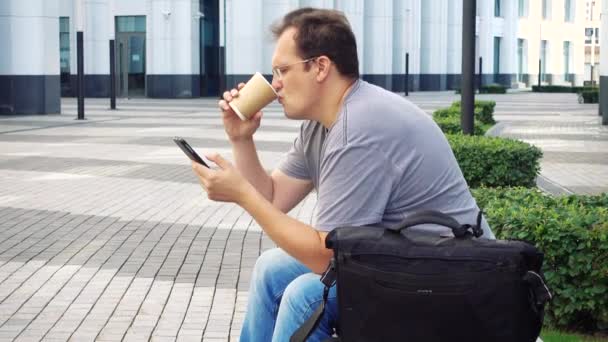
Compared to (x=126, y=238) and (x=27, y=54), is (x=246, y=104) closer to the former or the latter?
(x=126, y=238)

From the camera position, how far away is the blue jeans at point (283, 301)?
→ 129 inches

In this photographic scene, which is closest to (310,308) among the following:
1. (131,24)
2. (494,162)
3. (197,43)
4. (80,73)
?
(494,162)

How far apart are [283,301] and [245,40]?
40697 mm

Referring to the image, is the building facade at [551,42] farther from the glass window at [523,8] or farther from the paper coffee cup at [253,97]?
the paper coffee cup at [253,97]

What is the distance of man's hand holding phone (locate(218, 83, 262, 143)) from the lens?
363cm

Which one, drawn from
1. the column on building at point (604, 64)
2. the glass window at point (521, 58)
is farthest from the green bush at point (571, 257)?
the glass window at point (521, 58)

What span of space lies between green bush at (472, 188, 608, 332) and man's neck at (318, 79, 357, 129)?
72.1 inches

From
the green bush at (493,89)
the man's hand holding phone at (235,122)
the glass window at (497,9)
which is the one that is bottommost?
Result: the green bush at (493,89)

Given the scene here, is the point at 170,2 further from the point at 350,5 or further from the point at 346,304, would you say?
the point at 346,304

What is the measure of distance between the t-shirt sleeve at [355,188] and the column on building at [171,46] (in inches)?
1614

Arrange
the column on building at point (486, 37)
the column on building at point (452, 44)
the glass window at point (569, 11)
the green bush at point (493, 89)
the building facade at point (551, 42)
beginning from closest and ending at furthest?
the green bush at point (493, 89)
the column on building at point (452, 44)
the column on building at point (486, 37)
the building facade at point (551, 42)
the glass window at point (569, 11)

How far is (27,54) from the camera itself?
2722 cm

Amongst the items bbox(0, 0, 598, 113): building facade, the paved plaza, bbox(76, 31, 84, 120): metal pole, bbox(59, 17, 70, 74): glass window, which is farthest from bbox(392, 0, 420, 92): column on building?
the paved plaza

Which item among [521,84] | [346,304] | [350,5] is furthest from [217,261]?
[521,84]
